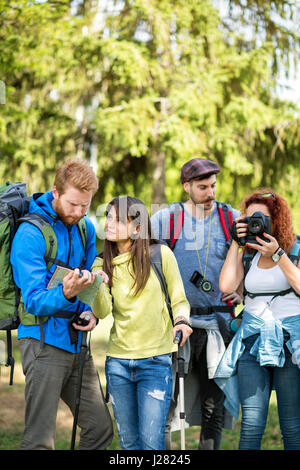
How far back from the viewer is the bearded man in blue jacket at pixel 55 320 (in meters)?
3.14

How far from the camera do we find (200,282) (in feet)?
13.7

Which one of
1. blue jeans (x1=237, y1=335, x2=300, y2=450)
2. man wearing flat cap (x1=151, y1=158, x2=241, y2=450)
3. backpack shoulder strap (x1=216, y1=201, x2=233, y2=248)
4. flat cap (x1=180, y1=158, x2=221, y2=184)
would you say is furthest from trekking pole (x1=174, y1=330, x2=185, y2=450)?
flat cap (x1=180, y1=158, x2=221, y2=184)

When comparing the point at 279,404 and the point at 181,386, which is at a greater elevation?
the point at 181,386

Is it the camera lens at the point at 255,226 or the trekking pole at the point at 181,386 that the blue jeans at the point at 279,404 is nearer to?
the trekking pole at the point at 181,386

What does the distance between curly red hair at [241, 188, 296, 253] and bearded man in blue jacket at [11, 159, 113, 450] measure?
110 cm

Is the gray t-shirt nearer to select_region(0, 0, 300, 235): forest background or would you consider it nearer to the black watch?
the black watch

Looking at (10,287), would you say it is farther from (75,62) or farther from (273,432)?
(75,62)

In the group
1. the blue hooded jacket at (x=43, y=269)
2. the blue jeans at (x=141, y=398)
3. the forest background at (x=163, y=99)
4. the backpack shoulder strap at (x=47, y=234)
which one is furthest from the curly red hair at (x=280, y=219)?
the forest background at (x=163, y=99)

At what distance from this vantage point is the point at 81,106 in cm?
1617

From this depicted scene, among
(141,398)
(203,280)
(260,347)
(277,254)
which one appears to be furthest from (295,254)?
(141,398)

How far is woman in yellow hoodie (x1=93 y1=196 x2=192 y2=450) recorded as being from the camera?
3.30 metres

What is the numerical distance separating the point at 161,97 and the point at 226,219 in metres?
11.9

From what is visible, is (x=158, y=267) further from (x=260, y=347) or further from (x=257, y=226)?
(x=260, y=347)

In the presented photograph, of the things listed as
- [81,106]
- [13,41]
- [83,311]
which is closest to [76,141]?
[81,106]
